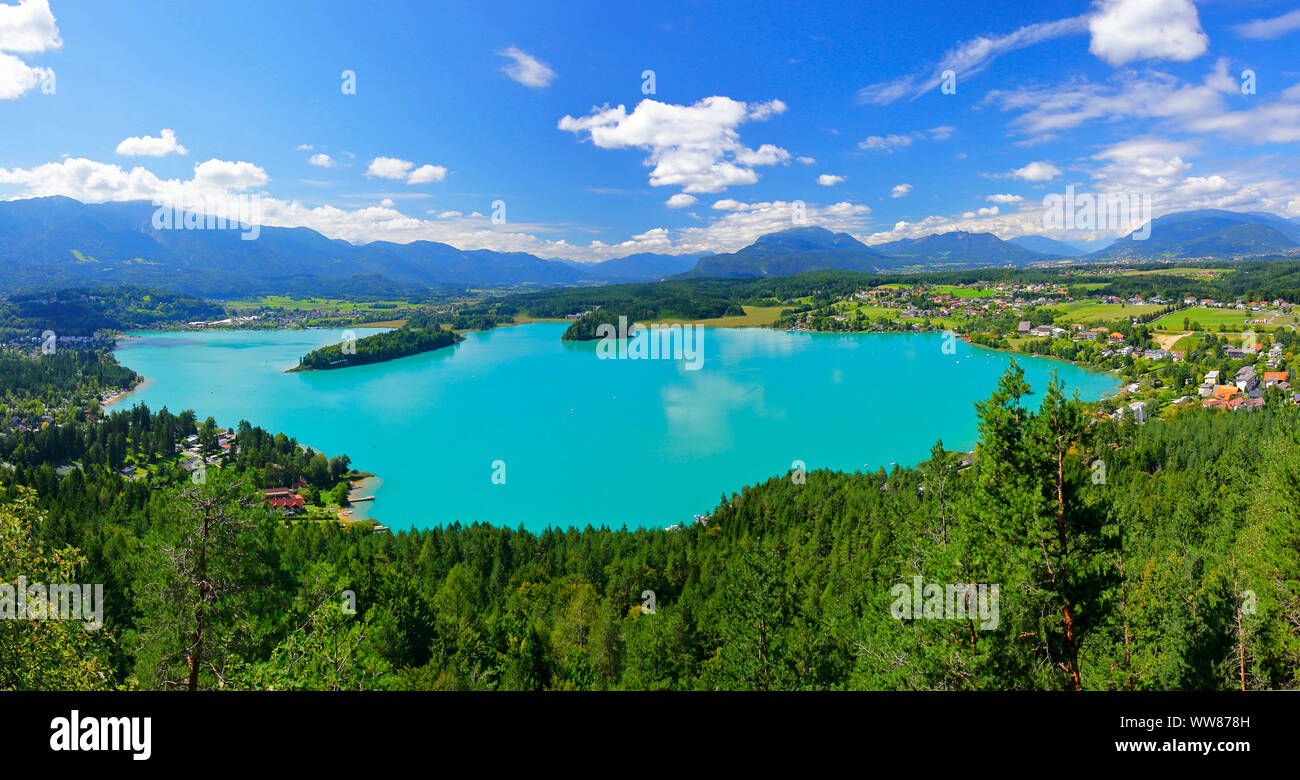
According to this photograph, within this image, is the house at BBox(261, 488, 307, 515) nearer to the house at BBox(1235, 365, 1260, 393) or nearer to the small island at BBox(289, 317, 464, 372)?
the small island at BBox(289, 317, 464, 372)

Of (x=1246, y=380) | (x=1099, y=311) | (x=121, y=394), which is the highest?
(x=1099, y=311)

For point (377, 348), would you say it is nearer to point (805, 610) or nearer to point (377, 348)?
point (377, 348)

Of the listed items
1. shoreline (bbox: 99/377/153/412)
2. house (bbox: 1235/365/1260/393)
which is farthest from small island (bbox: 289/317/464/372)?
house (bbox: 1235/365/1260/393)

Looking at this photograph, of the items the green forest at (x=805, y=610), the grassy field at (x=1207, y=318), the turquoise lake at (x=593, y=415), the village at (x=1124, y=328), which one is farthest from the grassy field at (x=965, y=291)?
the green forest at (x=805, y=610)

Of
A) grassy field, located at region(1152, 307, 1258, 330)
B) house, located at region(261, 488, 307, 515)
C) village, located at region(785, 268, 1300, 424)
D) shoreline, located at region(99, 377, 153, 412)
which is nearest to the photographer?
house, located at region(261, 488, 307, 515)

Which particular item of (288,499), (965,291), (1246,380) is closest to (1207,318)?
(1246,380)
